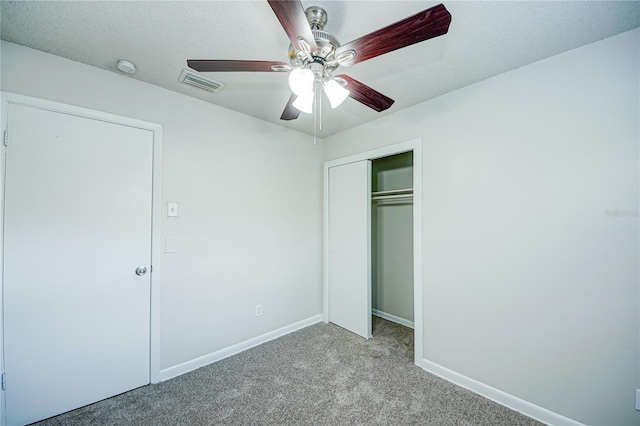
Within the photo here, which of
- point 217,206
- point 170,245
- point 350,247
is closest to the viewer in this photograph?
point 170,245

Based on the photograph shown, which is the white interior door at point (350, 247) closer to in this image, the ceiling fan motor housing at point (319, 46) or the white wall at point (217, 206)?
the white wall at point (217, 206)

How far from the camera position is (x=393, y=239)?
3.55 metres

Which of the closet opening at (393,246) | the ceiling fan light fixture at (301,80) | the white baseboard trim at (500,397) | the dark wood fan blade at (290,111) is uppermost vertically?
the dark wood fan blade at (290,111)

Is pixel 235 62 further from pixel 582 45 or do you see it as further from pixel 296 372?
pixel 296 372

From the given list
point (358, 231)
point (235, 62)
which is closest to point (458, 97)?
point (358, 231)

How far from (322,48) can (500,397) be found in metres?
2.62

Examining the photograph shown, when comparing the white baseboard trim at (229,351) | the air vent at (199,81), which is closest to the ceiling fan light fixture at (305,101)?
the air vent at (199,81)

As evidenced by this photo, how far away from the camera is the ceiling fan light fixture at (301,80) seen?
1288 millimetres

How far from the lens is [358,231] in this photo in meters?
3.05

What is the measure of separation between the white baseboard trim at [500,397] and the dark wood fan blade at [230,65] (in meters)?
2.59

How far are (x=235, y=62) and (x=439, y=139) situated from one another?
5.94 feet

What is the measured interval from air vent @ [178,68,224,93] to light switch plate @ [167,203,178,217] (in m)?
1.02

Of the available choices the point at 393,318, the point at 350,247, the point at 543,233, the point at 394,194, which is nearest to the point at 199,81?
the point at 350,247

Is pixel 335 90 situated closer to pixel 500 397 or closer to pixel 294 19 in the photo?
pixel 294 19
